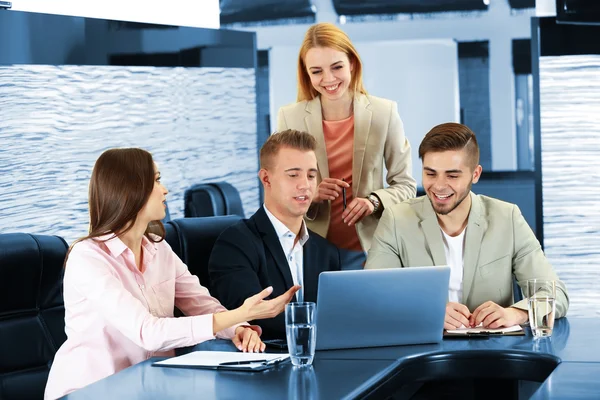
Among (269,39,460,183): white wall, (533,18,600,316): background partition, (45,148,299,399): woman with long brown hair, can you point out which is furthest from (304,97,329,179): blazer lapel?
(269,39,460,183): white wall

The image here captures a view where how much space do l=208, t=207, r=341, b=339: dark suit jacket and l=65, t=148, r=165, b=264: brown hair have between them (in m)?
0.38

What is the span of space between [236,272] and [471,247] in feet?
2.19

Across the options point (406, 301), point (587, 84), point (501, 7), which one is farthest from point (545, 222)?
point (406, 301)

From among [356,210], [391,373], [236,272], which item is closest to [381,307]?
[391,373]

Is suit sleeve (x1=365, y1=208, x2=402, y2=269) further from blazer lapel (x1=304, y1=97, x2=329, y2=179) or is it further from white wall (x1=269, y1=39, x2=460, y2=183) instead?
white wall (x1=269, y1=39, x2=460, y2=183)

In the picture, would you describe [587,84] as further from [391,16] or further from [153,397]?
[153,397]

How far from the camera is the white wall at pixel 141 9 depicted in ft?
11.4

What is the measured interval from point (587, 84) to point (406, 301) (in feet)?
8.82

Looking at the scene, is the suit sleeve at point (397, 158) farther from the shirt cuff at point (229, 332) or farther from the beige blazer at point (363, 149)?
the shirt cuff at point (229, 332)

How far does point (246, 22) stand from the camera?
4.98 meters

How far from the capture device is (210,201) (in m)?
3.87

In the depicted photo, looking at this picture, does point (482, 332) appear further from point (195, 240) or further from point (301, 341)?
point (195, 240)

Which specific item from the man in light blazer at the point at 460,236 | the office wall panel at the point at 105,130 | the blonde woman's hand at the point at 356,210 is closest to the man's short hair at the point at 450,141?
the man in light blazer at the point at 460,236

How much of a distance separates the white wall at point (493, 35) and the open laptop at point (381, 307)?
2.83m
